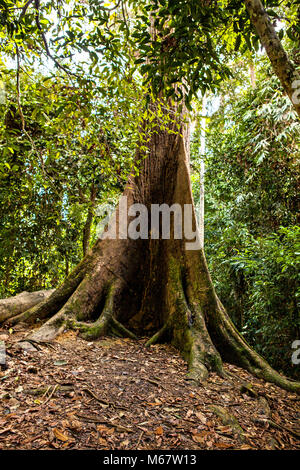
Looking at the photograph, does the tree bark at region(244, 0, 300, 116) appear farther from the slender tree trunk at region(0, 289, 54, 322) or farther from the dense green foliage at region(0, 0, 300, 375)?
the slender tree trunk at region(0, 289, 54, 322)

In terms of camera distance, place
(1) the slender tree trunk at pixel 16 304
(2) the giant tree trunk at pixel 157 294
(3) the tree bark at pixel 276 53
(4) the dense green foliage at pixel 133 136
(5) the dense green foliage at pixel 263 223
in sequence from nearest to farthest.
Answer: (3) the tree bark at pixel 276 53 < (4) the dense green foliage at pixel 133 136 < (2) the giant tree trunk at pixel 157 294 < (5) the dense green foliage at pixel 263 223 < (1) the slender tree trunk at pixel 16 304

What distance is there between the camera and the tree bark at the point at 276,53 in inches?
62.7

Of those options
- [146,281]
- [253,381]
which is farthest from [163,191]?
[253,381]

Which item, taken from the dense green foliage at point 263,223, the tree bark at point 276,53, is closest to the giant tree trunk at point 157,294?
the dense green foliage at point 263,223

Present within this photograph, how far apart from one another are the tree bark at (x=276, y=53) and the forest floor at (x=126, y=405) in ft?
7.29

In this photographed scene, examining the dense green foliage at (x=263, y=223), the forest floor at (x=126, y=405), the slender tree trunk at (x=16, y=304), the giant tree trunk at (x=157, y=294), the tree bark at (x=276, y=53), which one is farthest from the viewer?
the slender tree trunk at (x=16, y=304)

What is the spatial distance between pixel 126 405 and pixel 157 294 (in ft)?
7.19

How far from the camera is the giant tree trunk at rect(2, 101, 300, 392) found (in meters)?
3.41

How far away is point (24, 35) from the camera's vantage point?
213 cm

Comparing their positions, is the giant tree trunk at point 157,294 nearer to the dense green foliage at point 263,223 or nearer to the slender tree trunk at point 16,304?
the slender tree trunk at point 16,304

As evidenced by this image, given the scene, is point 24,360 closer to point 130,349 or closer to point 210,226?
point 130,349

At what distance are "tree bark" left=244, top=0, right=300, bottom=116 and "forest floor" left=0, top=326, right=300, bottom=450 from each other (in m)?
2.22

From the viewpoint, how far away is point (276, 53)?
169 centimetres

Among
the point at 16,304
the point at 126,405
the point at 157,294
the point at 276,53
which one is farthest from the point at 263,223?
the point at 16,304
